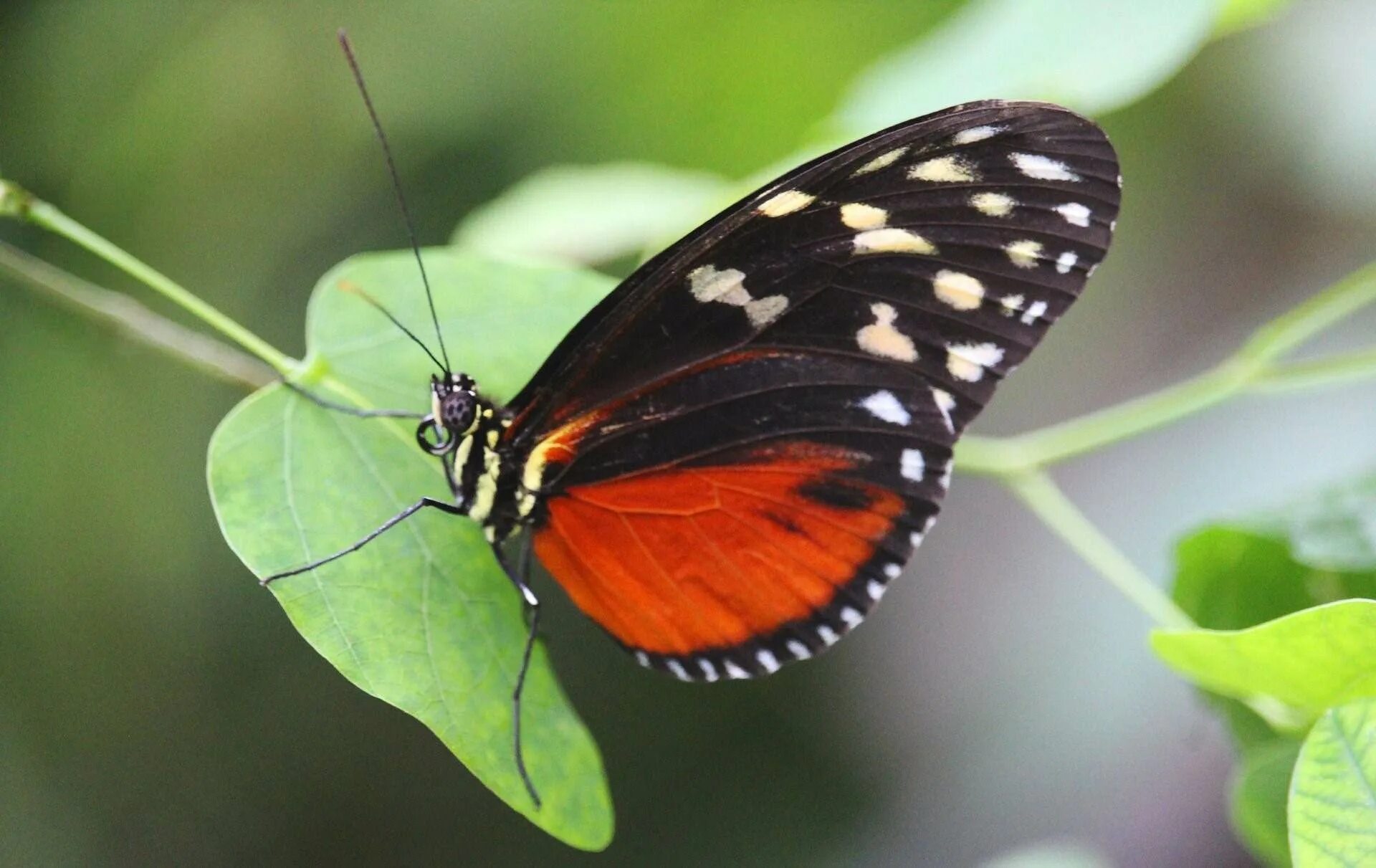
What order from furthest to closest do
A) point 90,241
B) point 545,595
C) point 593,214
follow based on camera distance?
point 545,595 < point 593,214 < point 90,241

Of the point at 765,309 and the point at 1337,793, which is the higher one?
the point at 765,309

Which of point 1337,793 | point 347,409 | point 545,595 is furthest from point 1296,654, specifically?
point 545,595

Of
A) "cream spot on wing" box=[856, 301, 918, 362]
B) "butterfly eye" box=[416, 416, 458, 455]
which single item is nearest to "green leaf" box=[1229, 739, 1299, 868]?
"cream spot on wing" box=[856, 301, 918, 362]

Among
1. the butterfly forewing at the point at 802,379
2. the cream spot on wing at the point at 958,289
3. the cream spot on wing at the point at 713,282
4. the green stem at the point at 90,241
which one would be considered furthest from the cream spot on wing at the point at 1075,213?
the green stem at the point at 90,241

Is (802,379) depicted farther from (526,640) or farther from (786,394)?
(526,640)

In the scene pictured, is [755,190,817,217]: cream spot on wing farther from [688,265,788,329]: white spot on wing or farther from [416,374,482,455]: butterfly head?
[416,374,482,455]: butterfly head

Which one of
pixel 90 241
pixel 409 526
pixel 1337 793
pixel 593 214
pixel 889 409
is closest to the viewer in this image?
pixel 1337 793

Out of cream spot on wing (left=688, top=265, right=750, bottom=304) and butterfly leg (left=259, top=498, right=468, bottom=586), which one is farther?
cream spot on wing (left=688, top=265, right=750, bottom=304)

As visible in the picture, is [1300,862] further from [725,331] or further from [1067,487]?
[1067,487]
